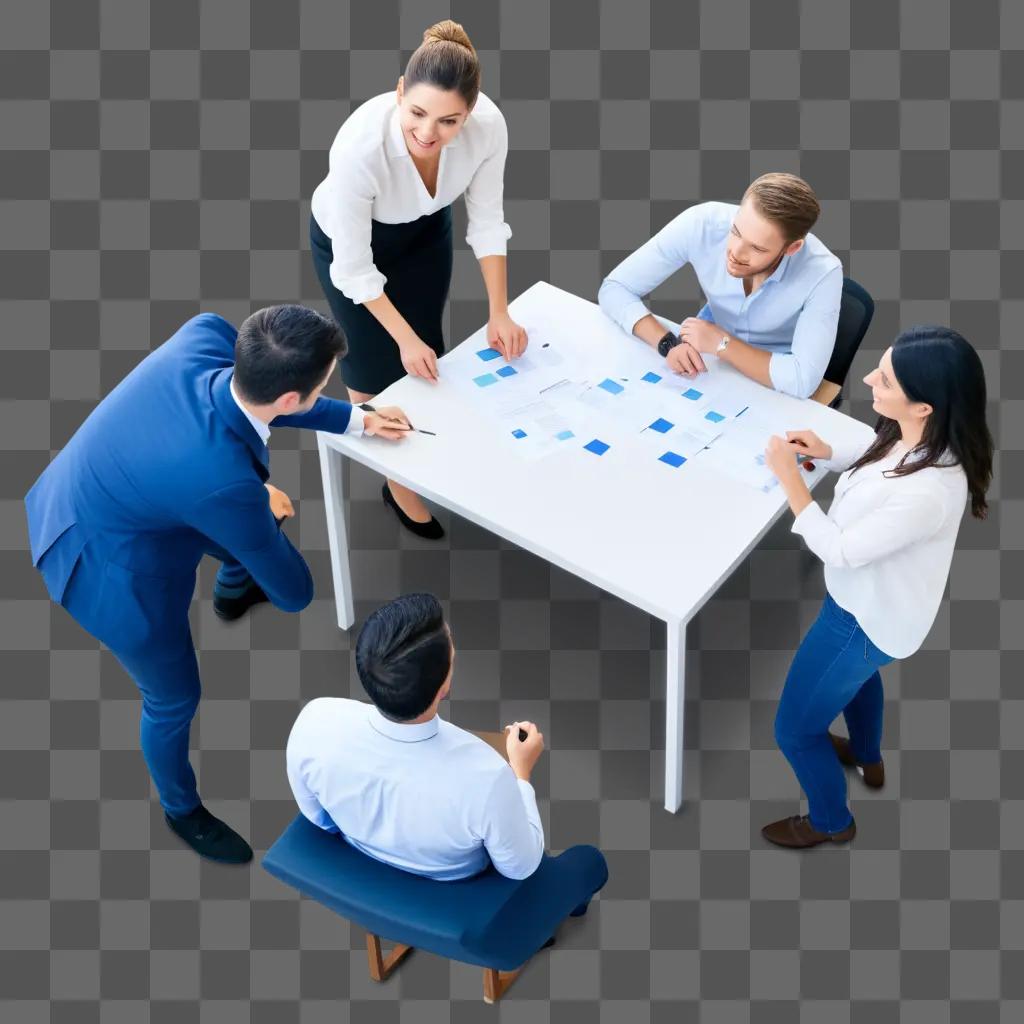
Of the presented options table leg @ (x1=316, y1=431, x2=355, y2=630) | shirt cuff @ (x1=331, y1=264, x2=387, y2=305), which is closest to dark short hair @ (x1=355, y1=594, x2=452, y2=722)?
table leg @ (x1=316, y1=431, x2=355, y2=630)

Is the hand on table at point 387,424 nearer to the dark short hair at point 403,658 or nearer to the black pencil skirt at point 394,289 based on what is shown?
the black pencil skirt at point 394,289

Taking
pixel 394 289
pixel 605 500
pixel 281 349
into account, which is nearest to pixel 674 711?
pixel 605 500

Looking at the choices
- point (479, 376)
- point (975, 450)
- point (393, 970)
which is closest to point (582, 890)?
point (393, 970)

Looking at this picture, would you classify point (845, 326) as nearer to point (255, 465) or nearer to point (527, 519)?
point (527, 519)

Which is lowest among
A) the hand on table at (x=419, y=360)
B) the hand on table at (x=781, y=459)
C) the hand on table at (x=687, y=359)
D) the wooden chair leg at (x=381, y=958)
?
the wooden chair leg at (x=381, y=958)

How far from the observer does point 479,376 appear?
173 inches

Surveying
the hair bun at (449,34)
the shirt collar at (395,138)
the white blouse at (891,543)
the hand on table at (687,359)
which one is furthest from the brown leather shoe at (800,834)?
the hair bun at (449,34)

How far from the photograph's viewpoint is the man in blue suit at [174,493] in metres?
3.37

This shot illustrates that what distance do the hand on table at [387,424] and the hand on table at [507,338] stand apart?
1.44ft

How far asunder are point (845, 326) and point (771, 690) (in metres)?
1.20

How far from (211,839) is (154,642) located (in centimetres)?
82

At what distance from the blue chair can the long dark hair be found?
50.3 inches

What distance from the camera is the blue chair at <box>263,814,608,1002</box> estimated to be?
3.06 meters

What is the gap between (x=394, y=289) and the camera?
4633 mm
